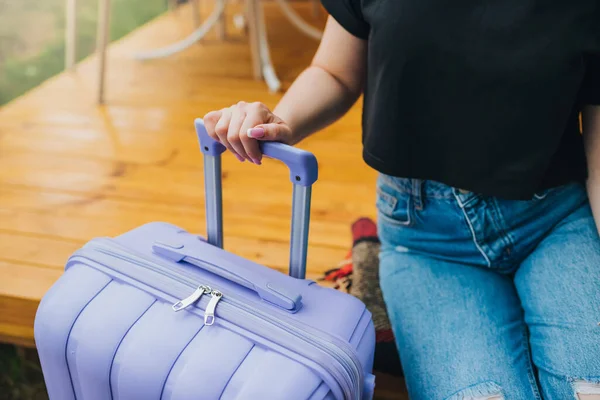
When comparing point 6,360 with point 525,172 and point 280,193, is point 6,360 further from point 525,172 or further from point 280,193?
point 525,172

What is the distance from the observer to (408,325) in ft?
2.44

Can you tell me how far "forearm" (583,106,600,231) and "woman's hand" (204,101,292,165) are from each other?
1.23ft

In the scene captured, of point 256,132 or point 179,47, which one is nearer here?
point 256,132

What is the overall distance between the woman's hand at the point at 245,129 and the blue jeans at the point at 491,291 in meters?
0.24

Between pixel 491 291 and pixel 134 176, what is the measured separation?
3.35 feet

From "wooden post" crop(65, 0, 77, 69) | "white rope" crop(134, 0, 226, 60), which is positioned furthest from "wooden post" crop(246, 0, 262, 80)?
"wooden post" crop(65, 0, 77, 69)

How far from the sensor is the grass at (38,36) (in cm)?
211

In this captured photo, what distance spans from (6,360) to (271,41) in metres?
1.68

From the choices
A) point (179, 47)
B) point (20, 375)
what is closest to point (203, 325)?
point (20, 375)

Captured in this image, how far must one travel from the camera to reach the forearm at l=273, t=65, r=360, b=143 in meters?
0.71

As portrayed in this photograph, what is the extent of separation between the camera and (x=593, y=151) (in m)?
0.72

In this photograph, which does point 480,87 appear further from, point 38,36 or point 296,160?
point 38,36

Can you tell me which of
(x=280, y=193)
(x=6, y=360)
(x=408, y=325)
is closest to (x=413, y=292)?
(x=408, y=325)

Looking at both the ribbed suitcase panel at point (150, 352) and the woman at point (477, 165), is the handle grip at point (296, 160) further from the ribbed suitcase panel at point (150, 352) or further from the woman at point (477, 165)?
the ribbed suitcase panel at point (150, 352)
